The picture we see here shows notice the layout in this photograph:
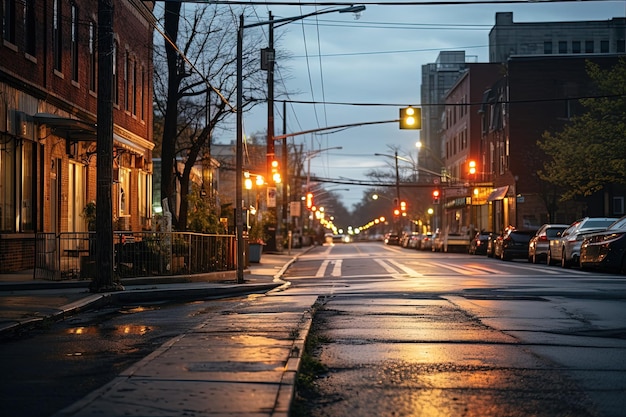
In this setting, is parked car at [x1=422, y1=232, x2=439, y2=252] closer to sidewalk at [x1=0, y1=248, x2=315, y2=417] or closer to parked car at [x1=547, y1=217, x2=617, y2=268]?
parked car at [x1=547, y1=217, x2=617, y2=268]

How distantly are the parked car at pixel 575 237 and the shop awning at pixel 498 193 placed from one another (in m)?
30.6

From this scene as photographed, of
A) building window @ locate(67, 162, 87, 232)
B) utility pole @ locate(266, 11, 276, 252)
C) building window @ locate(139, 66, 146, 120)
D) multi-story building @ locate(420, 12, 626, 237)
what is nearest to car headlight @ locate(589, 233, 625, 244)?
utility pole @ locate(266, 11, 276, 252)

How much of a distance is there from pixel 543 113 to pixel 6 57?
43.9 meters

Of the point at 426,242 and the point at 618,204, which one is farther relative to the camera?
the point at 426,242

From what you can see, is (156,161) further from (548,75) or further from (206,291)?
(206,291)

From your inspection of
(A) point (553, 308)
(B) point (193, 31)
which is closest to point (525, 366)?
(A) point (553, 308)

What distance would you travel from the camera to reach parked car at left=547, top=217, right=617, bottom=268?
30.1 metres

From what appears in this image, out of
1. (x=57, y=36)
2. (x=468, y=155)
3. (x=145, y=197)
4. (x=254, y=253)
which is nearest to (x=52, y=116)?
(x=57, y=36)

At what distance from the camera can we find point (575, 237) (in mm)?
30453

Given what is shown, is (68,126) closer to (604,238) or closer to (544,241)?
(604,238)

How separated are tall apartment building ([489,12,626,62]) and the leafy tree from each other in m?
43.4

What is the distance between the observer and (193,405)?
6.73 metres

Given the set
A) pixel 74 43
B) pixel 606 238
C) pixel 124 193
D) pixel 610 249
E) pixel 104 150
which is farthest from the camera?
pixel 124 193

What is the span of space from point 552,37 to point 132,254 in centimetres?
7497
